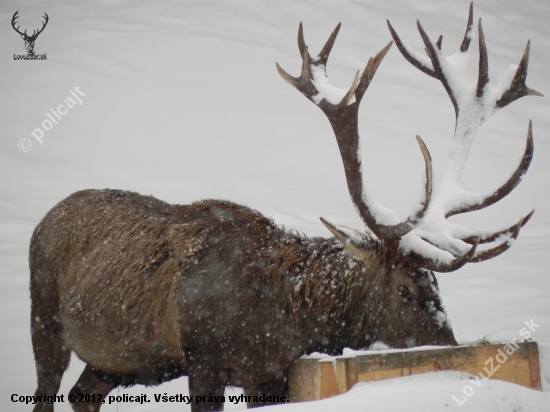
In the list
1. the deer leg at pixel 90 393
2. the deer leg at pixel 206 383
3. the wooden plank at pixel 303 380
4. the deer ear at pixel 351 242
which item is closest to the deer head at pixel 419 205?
the deer ear at pixel 351 242

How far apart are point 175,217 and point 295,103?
14.3 m

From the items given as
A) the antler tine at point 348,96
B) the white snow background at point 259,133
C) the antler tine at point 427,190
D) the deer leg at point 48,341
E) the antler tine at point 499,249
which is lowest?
the deer leg at point 48,341

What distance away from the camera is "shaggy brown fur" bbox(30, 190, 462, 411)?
4.08 metres

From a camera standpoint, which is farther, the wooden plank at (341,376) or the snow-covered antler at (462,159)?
the snow-covered antler at (462,159)

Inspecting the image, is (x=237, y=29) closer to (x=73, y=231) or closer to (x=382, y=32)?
(x=382, y=32)

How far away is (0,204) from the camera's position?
11117 millimetres

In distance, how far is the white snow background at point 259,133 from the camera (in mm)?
7152

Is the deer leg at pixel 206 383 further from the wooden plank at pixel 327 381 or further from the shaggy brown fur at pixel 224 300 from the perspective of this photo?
the wooden plank at pixel 327 381

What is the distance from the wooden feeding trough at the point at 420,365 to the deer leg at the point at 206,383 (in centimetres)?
62

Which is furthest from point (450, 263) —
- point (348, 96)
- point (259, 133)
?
point (259, 133)

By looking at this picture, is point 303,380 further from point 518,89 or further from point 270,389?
point 518,89

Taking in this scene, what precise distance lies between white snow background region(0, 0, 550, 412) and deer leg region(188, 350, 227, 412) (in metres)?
1.20

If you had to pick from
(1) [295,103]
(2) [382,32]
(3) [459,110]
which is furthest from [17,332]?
(2) [382,32]

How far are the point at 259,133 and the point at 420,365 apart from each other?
13340 mm
